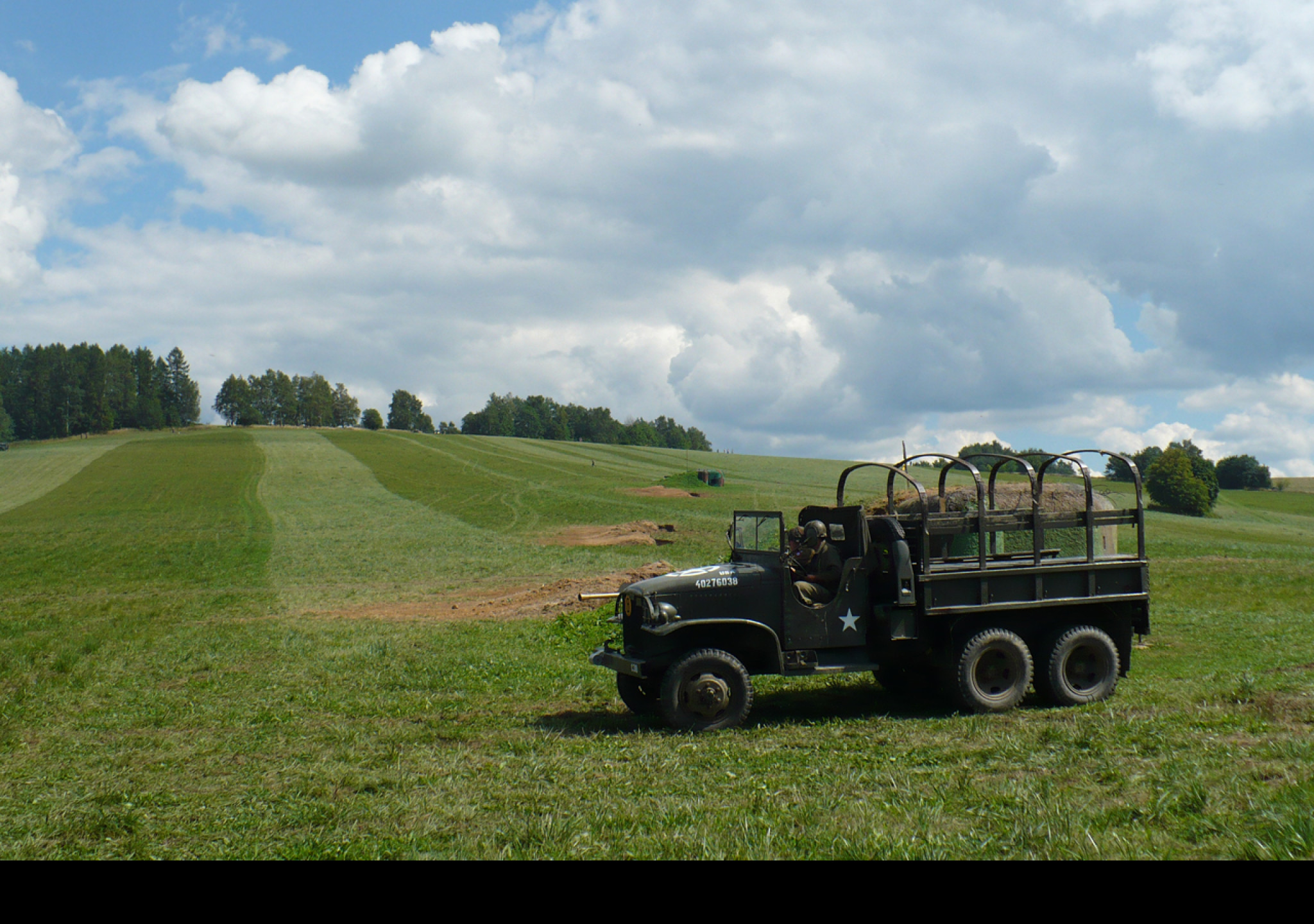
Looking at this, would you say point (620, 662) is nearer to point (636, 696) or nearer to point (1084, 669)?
point (636, 696)

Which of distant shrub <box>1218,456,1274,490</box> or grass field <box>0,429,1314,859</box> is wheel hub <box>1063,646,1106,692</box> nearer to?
grass field <box>0,429,1314,859</box>

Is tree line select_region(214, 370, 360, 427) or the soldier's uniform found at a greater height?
tree line select_region(214, 370, 360, 427)

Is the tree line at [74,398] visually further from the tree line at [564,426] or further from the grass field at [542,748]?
the grass field at [542,748]

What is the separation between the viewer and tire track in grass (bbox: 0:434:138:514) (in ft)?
194

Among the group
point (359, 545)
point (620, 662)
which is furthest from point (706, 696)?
point (359, 545)

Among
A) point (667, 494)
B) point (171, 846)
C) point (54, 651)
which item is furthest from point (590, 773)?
point (667, 494)

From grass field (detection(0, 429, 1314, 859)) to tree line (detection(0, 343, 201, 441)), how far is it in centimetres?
12805

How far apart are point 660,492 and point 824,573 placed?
49.6 meters

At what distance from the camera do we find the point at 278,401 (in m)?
169

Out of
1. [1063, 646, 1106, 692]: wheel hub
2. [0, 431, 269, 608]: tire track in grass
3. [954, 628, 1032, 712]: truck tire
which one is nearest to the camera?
[954, 628, 1032, 712]: truck tire

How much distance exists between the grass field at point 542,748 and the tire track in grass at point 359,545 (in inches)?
20.7

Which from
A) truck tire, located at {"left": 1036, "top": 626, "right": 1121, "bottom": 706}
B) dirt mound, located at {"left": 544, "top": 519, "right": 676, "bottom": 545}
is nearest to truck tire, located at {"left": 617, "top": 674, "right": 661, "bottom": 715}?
truck tire, located at {"left": 1036, "top": 626, "right": 1121, "bottom": 706}
